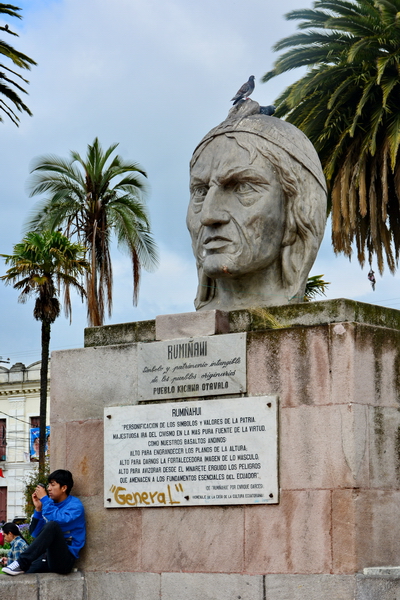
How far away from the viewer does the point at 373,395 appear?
8062 mm

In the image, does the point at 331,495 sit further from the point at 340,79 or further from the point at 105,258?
the point at 105,258

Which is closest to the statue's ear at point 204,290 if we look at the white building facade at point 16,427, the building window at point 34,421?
the white building facade at point 16,427

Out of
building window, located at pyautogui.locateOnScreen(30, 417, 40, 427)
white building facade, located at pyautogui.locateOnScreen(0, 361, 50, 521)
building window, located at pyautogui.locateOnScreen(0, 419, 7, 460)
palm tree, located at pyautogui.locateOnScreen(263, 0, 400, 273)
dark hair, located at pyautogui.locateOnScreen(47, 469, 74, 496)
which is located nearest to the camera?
dark hair, located at pyautogui.locateOnScreen(47, 469, 74, 496)

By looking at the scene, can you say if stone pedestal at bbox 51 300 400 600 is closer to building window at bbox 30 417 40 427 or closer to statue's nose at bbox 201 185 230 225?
statue's nose at bbox 201 185 230 225

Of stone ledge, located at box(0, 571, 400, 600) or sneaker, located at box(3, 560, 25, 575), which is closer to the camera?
stone ledge, located at box(0, 571, 400, 600)

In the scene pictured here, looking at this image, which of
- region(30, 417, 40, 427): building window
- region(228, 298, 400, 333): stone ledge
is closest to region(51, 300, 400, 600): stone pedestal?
region(228, 298, 400, 333): stone ledge

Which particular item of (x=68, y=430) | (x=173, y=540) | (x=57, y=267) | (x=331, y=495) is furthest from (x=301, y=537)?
(x=57, y=267)

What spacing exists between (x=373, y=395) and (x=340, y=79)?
60.2 feet

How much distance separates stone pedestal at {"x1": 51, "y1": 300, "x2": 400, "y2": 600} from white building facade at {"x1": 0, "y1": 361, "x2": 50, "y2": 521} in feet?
127

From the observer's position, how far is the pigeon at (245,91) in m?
9.77

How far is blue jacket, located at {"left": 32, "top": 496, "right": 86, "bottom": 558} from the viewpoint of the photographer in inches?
351

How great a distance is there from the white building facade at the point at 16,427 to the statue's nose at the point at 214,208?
38.3 metres

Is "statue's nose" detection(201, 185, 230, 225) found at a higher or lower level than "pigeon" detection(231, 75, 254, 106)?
lower

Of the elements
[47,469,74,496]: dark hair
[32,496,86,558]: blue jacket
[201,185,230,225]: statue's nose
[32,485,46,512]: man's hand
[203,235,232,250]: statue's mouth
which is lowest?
[32,496,86,558]: blue jacket
